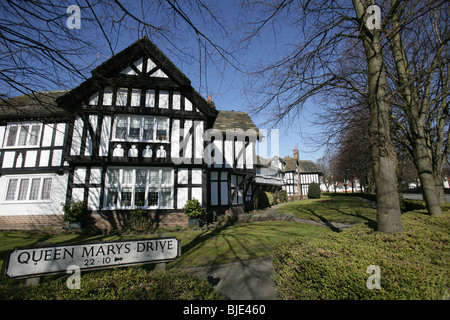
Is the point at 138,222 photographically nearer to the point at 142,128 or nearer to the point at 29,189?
the point at 142,128

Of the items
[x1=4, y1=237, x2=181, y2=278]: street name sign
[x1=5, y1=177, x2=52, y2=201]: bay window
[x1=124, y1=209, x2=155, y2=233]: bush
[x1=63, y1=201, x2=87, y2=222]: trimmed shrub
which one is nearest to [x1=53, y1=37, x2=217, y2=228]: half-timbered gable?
[x1=63, y1=201, x2=87, y2=222]: trimmed shrub

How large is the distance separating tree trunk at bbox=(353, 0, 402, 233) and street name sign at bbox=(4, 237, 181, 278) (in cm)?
543

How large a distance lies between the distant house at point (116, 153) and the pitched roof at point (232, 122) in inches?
188

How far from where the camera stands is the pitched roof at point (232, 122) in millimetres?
17973

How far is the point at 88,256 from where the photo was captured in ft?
11.7

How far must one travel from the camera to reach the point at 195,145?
40.6 feet

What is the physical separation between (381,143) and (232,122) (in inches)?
Answer: 569

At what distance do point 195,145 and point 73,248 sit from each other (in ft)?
30.4

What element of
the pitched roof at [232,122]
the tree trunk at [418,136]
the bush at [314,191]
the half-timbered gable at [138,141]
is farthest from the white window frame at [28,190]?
the bush at [314,191]

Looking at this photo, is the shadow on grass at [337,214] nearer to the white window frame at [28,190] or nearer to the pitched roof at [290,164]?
the white window frame at [28,190]

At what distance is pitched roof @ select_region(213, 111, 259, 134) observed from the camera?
59.0ft

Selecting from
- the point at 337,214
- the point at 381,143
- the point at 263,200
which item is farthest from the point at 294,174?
the point at 381,143

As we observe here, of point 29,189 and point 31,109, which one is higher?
point 31,109
